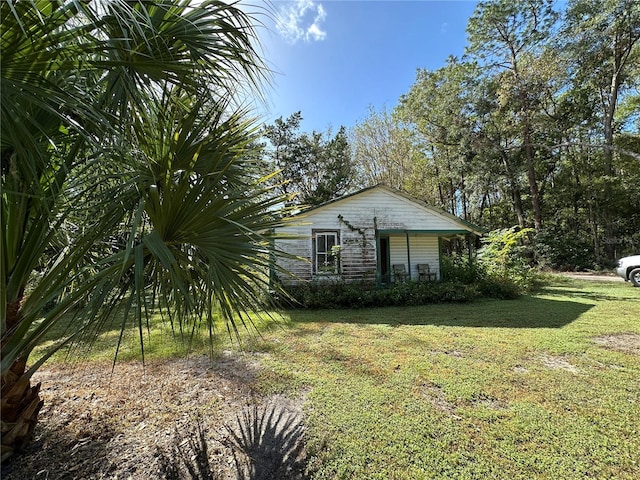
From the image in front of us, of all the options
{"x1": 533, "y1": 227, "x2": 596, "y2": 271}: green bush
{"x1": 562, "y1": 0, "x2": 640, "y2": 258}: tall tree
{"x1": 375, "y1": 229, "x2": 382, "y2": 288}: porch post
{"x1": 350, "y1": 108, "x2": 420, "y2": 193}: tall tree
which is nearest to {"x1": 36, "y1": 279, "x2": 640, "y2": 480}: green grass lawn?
{"x1": 375, "y1": 229, "x2": 382, "y2": 288}: porch post

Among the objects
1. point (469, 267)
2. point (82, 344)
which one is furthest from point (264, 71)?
point (469, 267)

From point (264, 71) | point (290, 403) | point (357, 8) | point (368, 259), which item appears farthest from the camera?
point (368, 259)

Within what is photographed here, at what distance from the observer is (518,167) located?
67.9 feet

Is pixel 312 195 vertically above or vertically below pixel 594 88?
below

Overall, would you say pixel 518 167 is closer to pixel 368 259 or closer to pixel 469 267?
pixel 469 267

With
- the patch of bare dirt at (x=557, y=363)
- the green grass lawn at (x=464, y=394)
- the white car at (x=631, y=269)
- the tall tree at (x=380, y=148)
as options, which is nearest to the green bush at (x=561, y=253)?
the white car at (x=631, y=269)

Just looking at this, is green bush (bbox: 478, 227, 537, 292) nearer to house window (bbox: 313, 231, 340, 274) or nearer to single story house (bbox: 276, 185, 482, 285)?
single story house (bbox: 276, 185, 482, 285)

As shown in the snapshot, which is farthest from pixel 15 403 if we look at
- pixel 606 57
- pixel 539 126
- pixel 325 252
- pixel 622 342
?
pixel 606 57

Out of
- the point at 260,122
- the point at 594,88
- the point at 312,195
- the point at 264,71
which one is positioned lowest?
the point at 260,122

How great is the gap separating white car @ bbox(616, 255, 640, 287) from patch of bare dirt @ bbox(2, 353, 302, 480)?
13800mm

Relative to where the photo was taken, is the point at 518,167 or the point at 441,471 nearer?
the point at 441,471

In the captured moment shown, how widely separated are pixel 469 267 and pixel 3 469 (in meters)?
11.7

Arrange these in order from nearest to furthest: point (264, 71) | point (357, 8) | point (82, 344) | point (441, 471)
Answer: point (82, 344)
point (441, 471)
point (264, 71)
point (357, 8)

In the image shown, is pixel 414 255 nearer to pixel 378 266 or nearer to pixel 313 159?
pixel 378 266
